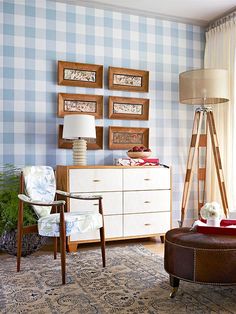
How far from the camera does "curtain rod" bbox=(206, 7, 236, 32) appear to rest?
4516mm

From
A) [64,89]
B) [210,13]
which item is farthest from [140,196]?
[210,13]

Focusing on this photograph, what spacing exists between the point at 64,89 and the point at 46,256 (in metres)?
1.78

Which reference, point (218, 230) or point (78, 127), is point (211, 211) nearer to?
point (218, 230)

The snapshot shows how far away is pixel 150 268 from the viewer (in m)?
3.17

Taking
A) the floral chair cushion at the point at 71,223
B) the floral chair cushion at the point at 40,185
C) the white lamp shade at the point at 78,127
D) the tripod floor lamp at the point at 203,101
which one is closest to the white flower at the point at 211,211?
the floral chair cushion at the point at 71,223

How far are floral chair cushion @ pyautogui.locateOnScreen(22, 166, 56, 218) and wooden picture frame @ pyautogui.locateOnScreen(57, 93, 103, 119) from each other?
0.90 meters

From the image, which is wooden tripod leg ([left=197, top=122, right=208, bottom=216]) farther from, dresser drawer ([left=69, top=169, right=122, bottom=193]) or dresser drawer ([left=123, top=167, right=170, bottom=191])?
dresser drawer ([left=69, top=169, right=122, bottom=193])

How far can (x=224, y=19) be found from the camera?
4.66m

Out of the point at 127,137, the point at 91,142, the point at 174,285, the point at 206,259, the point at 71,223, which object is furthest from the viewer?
the point at 127,137

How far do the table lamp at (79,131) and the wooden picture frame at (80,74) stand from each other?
58 centimetres

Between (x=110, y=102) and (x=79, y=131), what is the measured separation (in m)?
0.80

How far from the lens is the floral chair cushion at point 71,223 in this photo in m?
2.95

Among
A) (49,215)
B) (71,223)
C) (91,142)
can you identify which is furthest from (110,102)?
(71,223)

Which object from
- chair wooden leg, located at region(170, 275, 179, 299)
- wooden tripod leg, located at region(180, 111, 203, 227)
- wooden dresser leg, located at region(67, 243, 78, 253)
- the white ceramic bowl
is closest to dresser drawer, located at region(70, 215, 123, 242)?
wooden dresser leg, located at region(67, 243, 78, 253)
